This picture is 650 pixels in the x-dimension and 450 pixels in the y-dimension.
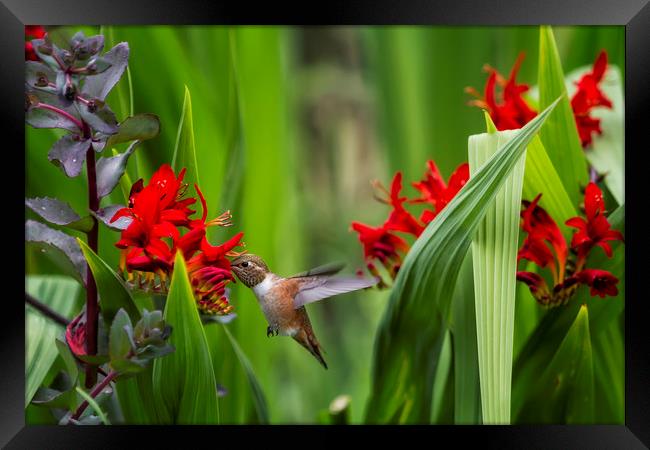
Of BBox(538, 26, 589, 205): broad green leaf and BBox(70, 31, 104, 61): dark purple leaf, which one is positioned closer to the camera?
BBox(70, 31, 104, 61): dark purple leaf

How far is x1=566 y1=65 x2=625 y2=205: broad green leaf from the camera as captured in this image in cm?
71

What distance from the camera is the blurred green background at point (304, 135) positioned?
748 mm

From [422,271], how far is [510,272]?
8 centimetres

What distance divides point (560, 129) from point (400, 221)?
19 cm

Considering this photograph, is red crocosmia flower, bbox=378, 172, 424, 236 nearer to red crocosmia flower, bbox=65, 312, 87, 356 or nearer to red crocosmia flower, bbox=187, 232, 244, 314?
red crocosmia flower, bbox=187, 232, 244, 314

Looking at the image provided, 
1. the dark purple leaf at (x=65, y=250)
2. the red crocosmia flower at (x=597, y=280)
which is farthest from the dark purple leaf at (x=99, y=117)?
the red crocosmia flower at (x=597, y=280)

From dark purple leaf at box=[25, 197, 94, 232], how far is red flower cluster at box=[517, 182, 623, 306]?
15.4 inches

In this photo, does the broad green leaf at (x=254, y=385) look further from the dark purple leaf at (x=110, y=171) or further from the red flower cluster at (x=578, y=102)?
the red flower cluster at (x=578, y=102)

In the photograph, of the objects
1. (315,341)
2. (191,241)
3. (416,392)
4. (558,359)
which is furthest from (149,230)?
(558,359)

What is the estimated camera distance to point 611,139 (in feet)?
2.46

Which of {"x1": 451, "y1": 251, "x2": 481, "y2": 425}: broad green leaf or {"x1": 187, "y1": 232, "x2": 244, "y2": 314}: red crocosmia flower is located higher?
{"x1": 187, "y1": 232, "x2": 244, "y2": 314}: red crocosmia flower

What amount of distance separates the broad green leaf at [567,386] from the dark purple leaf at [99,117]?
1.46ft

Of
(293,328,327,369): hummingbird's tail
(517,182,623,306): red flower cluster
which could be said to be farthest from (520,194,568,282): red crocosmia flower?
(293,328,327,369): hummingbird's tail

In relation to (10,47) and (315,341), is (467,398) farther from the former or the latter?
(10,47)
